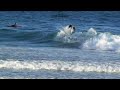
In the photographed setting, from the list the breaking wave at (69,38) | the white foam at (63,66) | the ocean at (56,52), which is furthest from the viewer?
the breaking wave at (69,38)

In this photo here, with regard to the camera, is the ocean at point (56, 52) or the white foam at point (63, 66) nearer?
the ocean at point (56, 52)

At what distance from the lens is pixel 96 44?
1523cm

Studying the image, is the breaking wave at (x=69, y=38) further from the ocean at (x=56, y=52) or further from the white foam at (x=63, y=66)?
the white foam at (x=63, y=66)

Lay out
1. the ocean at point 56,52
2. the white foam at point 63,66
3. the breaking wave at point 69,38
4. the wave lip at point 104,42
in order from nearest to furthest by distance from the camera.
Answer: the ocean at point 56,52, the white foam at point 63,66, the wave lip at point 104,42, the breaking wave at point 69,38

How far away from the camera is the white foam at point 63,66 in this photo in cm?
935

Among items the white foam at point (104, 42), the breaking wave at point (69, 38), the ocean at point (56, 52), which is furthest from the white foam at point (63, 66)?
the white foam at point (104, 42)

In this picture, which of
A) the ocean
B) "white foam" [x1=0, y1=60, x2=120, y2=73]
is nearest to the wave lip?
the ocean

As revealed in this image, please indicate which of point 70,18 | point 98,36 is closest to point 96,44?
point 98,36

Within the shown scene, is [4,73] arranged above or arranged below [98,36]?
below

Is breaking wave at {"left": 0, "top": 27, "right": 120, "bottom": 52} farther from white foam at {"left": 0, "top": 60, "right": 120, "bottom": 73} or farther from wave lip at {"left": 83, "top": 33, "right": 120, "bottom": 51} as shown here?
white foam at {"left": 0, "top": 60, "right": 120, "bottom": 73}

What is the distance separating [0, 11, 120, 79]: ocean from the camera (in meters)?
8.90

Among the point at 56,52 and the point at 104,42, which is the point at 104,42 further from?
the point at 56,52
